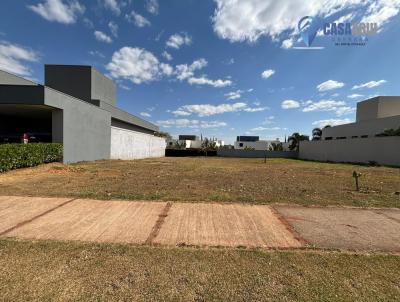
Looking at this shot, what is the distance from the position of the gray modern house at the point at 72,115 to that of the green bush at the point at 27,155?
3.97 feet

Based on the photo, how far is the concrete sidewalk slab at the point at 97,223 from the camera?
3807 millimetres

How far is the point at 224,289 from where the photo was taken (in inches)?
99.0

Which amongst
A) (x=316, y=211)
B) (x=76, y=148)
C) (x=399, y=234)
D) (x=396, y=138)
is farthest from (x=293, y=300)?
(x=396, y=138)

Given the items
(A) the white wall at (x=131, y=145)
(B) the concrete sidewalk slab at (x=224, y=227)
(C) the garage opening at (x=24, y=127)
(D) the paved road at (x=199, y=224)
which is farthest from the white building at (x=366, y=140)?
(C) the garage opening at (x=24, y=127)

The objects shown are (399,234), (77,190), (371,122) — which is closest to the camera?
(399,234)

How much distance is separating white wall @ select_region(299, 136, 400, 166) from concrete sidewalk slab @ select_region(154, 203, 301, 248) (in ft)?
84.8

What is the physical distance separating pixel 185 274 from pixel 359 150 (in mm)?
32616

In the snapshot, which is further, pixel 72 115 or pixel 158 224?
pixel 72 115

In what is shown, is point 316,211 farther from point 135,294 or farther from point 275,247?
point 135,294

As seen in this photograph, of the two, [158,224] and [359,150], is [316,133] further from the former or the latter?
[158,224]

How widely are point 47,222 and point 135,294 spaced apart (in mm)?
2876

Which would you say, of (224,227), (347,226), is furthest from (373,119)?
(224,227)

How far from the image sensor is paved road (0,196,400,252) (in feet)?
12.4

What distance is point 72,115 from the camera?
16.2m
